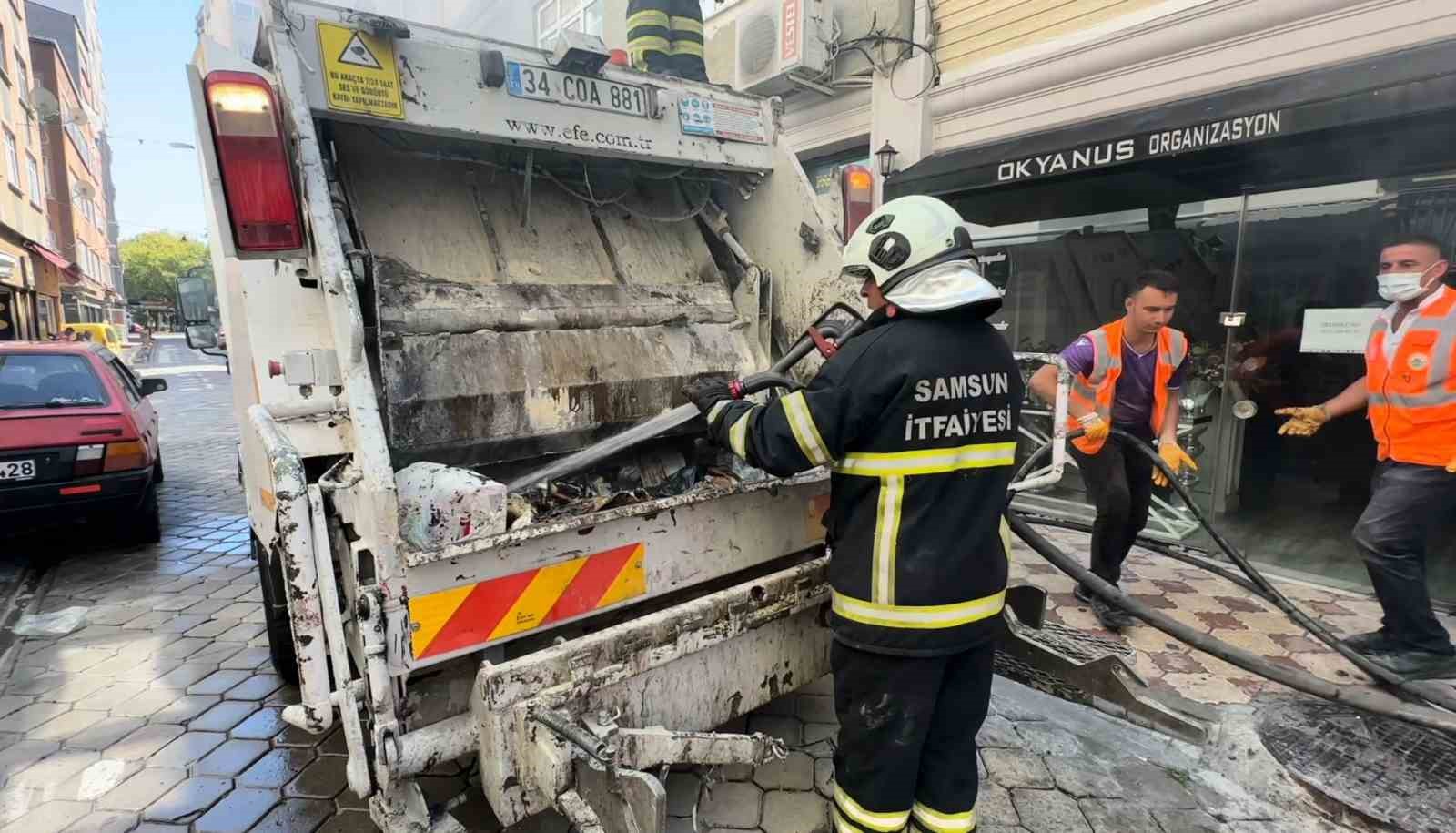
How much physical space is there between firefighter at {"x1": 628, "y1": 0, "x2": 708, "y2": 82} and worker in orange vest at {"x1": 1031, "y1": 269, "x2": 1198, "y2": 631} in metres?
2.59

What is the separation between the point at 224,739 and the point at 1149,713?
326cm

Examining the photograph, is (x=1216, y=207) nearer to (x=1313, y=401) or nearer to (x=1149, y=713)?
(x=1313, y=401)

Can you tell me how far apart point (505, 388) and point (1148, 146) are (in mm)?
3990

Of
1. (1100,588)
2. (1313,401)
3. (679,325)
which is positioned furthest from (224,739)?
(1313,401)

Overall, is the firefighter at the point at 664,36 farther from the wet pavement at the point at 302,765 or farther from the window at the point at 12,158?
the window at the point at 12,158

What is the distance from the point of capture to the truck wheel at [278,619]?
9.00 feet

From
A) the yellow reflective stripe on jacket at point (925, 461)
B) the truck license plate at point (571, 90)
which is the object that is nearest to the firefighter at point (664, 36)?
the truck license plate at point (571, 90)

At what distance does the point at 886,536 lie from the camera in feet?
5.58

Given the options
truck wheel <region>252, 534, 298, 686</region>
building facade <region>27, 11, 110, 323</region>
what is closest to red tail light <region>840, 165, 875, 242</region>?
truck wheel <region>252, 534, 298, 686</region>

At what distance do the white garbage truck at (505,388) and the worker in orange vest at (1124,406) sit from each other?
1436mm

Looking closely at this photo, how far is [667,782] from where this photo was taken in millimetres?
2322

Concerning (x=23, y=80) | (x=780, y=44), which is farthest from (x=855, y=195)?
A: (x=23, y=80)

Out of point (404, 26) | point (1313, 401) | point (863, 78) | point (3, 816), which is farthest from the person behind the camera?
point (863, 78)

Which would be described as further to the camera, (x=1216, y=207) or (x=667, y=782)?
(x=1216, y=207)
